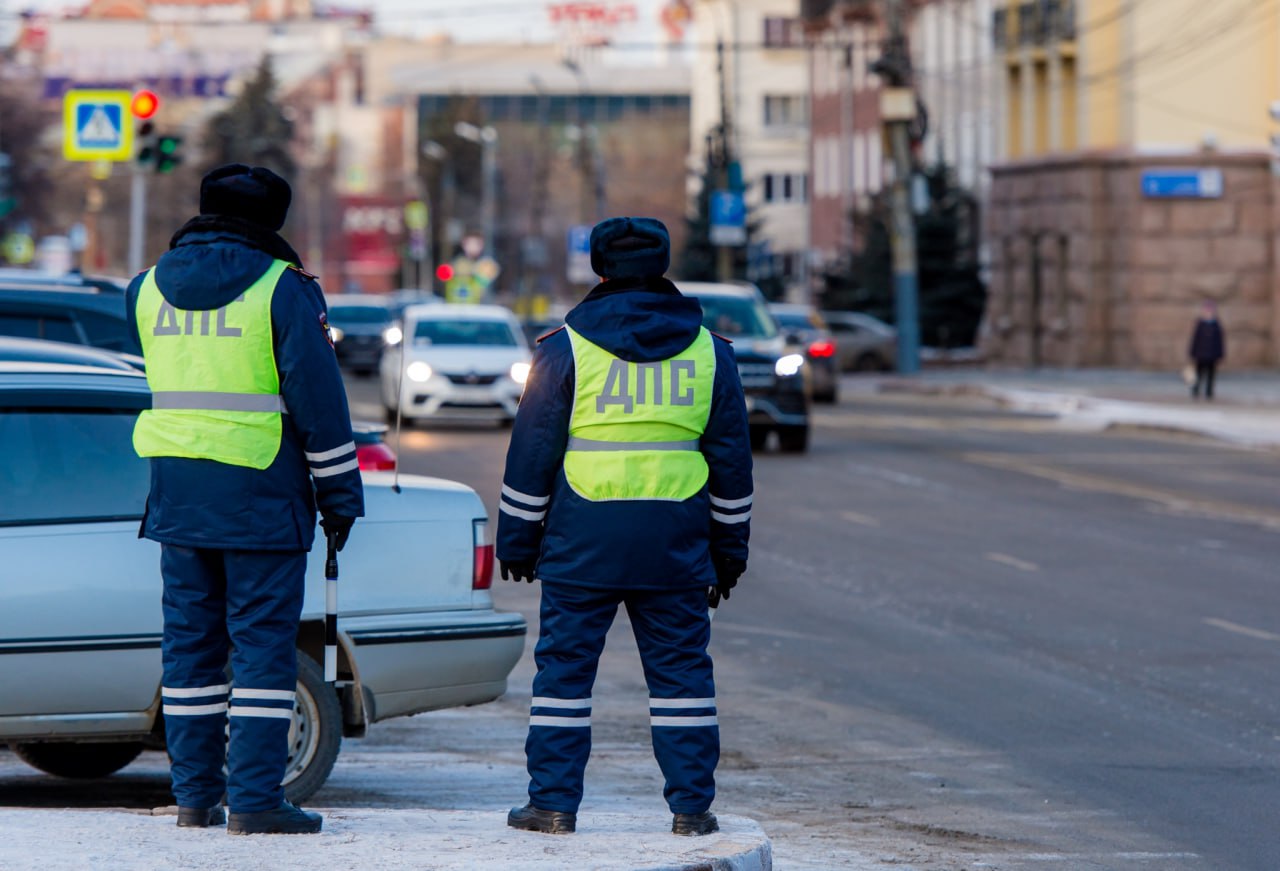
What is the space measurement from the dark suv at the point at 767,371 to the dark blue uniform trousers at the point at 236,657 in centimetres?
1987

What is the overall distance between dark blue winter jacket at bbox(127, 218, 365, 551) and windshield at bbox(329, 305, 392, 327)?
47790 millimetres

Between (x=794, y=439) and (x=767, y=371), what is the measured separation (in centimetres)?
111

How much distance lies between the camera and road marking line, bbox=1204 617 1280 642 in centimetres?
1287

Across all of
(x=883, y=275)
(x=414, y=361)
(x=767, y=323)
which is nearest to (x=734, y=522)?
(x=767, y=323)

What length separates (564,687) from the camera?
6586 mm

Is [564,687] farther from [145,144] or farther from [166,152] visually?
[166,152]

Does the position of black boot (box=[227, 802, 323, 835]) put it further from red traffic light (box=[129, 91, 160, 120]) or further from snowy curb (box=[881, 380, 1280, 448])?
snowy curb (box=[881, 380, 1280, 448])

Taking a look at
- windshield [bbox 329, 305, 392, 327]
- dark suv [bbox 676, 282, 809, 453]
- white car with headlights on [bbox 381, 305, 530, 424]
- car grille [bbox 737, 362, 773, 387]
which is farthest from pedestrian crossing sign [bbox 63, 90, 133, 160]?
windshield [bbox 329, 305, 392, 327]

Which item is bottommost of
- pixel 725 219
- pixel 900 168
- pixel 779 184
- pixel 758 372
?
pixel 758 372

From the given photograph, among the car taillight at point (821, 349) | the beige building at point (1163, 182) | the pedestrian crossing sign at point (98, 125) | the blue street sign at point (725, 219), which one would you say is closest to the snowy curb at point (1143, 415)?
the car taillight at point (821, 349)

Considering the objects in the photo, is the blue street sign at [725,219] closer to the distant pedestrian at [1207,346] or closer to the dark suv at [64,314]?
the distant pedestrian at [1207,346]

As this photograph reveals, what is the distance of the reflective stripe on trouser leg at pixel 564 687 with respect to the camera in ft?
21.6

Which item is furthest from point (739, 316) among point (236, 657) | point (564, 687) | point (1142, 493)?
point (236, 657)

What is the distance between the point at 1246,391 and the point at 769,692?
32891 mm
